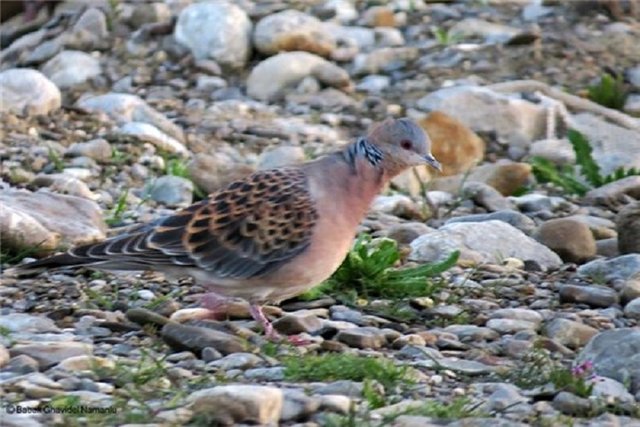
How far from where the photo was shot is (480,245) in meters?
7.35

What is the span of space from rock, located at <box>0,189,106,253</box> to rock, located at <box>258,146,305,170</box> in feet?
6.15

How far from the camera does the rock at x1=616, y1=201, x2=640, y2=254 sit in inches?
287

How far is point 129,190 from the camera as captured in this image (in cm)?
834

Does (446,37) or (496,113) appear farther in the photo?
(446,37)

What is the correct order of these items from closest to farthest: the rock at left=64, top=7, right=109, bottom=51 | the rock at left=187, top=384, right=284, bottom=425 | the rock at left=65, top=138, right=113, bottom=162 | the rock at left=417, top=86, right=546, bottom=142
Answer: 1. the rock at left=187, top=384, right=284, bottom=425
2. the rock at left=65, top=138, right=113, bottom=162
3. the rock at left=417, top=86, right=546, bottom=142
4. the rock at left=64, top=7, right=109, bottom=51

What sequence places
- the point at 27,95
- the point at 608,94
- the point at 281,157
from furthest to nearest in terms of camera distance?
the point at 608,94, the point at 27,95, the point at 281,157

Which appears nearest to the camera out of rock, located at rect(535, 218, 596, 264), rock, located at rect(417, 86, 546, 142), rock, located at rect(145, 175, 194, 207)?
rock, located at rect(535, 218, 596, 264)

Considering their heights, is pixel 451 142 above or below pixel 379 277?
below

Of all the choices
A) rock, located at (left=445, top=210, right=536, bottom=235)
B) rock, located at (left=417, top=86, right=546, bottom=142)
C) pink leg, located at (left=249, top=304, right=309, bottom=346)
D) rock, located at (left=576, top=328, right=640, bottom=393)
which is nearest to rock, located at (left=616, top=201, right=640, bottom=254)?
rock, located at (left=445, top=210, right=536, bottom=235)

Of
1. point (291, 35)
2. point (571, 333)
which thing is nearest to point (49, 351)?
point (571, 333)

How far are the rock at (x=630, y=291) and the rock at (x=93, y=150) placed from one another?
3374 mm

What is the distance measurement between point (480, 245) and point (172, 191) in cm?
182

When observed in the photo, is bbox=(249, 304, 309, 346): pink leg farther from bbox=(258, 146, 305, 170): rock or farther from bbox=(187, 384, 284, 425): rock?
bbox=(258, 146, 305, 170): rock

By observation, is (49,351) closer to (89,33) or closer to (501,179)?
→ (501,179)
